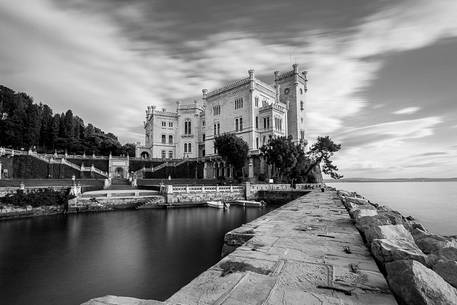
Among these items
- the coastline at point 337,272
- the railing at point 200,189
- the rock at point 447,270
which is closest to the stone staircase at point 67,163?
the railing at point 200,189

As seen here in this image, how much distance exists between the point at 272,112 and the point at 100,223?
1469 inches

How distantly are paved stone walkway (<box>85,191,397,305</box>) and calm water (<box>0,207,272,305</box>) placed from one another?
628 centimetres

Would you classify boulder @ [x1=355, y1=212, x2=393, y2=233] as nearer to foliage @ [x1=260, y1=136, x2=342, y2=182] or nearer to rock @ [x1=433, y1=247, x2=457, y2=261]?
rock @ [x1=433, y1=247, x2=457, y2=261]

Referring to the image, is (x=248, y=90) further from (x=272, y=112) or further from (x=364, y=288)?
(x=364, y=288)

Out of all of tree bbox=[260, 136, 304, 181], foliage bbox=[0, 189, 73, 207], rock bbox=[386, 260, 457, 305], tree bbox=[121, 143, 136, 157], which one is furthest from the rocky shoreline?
tree bbox=[121, 143, 136, 157]

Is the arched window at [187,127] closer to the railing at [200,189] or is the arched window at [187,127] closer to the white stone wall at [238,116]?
the white stone wall at [238,116]

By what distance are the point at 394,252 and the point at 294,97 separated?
57.1 meters

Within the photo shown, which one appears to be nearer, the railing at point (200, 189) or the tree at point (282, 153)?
the railing at point (200, 189)

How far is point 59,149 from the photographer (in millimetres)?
61594

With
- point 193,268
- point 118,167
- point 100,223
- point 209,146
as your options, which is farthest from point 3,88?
point 193,268

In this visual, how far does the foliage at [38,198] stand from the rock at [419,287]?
1279 inches

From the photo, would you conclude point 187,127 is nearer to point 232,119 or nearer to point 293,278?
point 232,119

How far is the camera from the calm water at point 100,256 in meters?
10.3

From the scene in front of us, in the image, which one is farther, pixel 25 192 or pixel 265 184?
pixel 265 184
